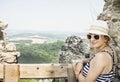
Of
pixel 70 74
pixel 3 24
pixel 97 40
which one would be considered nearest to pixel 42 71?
pixel 70 74

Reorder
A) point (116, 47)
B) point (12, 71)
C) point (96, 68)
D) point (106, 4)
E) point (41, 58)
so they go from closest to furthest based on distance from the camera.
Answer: point (96, 68)
point (12, 71)
point (116, 47)
point (106, 4)
point (41, 58)

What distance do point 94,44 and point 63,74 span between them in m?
0.68

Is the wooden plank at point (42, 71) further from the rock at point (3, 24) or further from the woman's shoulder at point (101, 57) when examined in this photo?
the rock at point (3, 24)

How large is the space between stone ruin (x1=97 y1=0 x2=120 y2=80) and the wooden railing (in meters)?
0.73

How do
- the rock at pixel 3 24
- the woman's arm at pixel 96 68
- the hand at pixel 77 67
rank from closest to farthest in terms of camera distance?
the woman's arm at pixel 96 68
the hand at pixel 77 67
the rock at pixel 3 24

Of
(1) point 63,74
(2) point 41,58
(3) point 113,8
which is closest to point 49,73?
(1) point 63,74

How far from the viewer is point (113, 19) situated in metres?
4.86

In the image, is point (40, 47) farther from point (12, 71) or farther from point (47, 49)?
point (12, 71)

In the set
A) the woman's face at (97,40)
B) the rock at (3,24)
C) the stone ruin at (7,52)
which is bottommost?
the stone ruin at (7,52)

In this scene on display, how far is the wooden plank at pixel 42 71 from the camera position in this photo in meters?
4.29

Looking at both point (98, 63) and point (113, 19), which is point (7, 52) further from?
point (98, 63)

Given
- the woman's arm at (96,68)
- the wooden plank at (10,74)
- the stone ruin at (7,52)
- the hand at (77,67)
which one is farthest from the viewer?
the stone ruin at (7,52)

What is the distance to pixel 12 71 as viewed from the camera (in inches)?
167

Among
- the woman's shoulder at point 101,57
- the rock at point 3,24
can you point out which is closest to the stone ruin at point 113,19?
the woman's shoulder at point 101,57
